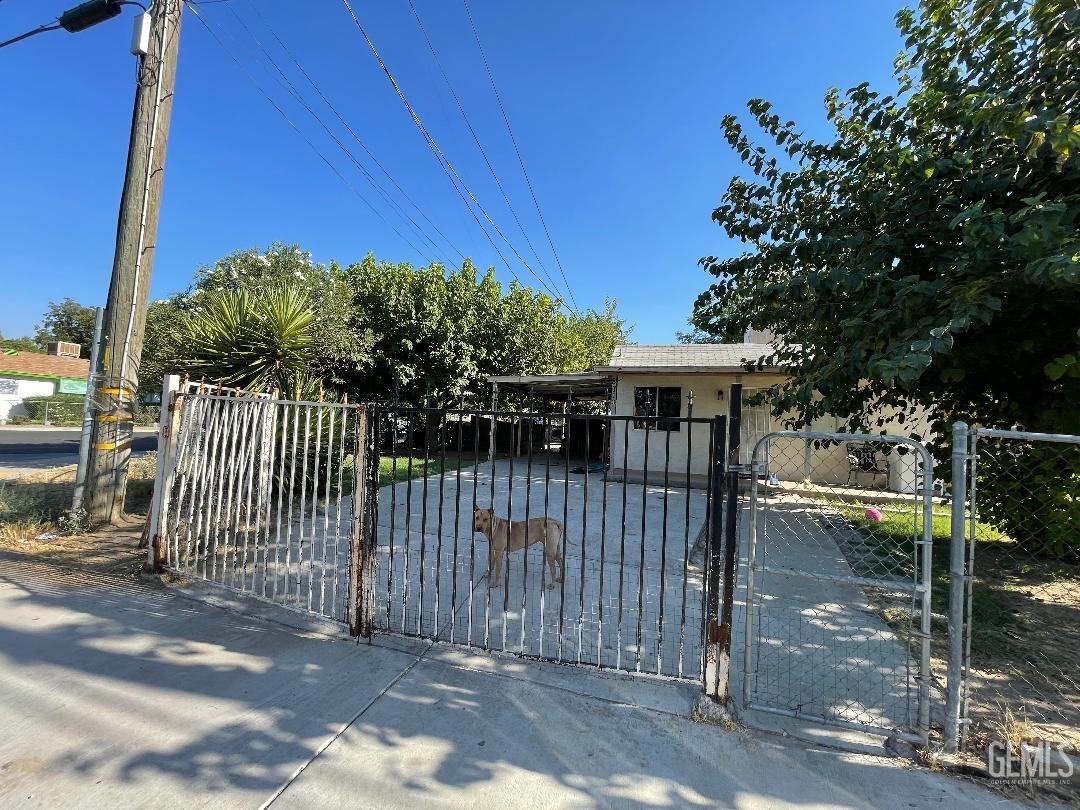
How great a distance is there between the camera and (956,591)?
7.34 ft

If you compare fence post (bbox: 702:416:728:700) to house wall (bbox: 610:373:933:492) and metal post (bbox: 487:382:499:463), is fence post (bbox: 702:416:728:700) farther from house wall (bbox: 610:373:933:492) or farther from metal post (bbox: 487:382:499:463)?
house wall (bbox: 610:373:933:492)

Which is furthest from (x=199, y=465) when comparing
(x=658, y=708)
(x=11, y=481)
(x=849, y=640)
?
(x=11, y=481)

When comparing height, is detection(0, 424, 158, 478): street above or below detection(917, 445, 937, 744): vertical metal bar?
below

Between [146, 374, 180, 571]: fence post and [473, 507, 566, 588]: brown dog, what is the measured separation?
273cm

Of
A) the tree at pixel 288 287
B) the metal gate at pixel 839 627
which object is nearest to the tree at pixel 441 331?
the tree at pixel 288 287

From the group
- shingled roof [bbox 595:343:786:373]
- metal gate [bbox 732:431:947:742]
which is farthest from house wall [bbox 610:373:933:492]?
metal gate [bbox 732:431:947:742]

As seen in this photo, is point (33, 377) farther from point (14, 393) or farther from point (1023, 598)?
point (1023, 598)

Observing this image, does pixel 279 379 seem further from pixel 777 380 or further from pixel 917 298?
pixel 777 380

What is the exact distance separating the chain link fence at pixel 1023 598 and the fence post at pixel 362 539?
3229 mm

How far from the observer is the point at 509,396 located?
16438 millimetres

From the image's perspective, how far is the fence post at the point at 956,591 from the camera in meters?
2.20

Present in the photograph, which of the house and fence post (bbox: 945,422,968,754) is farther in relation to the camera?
the house

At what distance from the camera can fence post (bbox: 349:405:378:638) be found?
10.3ft

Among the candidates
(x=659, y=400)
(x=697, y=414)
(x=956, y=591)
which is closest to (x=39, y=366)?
(x=659, y=400)
